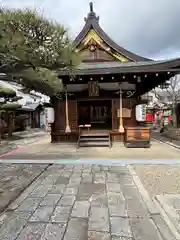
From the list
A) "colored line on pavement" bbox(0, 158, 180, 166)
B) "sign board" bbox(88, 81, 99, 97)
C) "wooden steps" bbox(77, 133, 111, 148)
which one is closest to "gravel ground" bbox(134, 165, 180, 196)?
"colored line on pavement" bbox(0, 158, 180, 166)

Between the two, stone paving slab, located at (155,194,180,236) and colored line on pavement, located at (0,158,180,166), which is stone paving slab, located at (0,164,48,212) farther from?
stone paving slab, located at (155,194,180,236)

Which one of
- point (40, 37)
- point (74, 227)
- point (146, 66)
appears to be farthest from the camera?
point (146, 66)

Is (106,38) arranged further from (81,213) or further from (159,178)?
(81,213)

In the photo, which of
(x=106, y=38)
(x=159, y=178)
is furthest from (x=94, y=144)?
(x=106, y=38)

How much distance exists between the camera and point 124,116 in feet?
37.9

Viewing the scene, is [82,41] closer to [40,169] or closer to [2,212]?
[40,169]

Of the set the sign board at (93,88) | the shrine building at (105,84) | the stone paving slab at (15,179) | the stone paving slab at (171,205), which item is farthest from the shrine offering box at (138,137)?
the stone paving slab at (171,205)

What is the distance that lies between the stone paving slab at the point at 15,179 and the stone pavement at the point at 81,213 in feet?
0.38

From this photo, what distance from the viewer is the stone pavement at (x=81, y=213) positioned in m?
2.84

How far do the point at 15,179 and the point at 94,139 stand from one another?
20.0 ft

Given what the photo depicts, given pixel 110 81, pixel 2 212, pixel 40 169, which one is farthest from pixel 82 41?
pixel 2 212

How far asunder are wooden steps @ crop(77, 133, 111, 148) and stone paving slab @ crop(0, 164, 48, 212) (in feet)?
14.0

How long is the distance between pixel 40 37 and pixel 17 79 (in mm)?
911

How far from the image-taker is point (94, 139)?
1106cm
